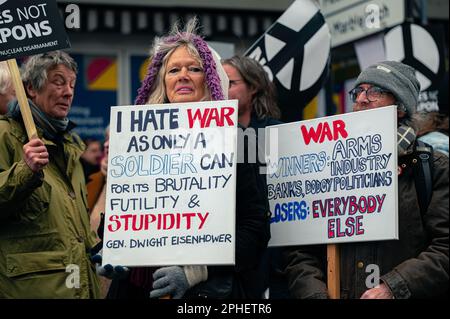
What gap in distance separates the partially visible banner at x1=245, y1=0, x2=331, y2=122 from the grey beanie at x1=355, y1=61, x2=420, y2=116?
1.99 m

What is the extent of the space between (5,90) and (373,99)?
2.00 metres

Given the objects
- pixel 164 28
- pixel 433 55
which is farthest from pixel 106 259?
pixel 164 28

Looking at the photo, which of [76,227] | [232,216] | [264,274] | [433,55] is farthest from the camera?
[433,55]

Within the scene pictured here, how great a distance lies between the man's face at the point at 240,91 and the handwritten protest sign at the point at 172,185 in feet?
5.03

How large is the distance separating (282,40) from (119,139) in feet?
7.96

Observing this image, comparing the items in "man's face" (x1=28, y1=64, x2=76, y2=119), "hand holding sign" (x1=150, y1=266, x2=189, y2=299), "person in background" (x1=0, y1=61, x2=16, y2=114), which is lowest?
"hand holding sign" (x1=150, y1=266, x2=189, y2=299)

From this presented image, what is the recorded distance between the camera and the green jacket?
17.4 feet

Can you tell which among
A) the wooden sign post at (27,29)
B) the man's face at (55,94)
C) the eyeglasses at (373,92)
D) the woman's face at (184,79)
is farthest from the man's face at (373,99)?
the man's face at (55,94)

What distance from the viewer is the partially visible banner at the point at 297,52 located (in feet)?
23.7

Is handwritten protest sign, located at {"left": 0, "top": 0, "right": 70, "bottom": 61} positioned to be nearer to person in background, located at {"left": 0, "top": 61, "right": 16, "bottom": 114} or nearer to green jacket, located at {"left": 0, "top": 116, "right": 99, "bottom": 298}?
green jacket, located at {"left": 0, "top": 116, "right": 99, "bottom": 298}

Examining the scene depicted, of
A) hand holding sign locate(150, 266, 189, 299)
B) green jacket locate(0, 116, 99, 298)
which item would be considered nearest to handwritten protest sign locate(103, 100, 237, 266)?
hand holding sign locate(150, 266, 189, 299)

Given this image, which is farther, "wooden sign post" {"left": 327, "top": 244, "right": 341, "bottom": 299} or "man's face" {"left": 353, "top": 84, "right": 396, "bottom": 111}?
"man's face" {"left": 353, "top": 84, "right": 396, "bottom": 111}

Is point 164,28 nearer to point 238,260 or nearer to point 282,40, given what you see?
point 282,40

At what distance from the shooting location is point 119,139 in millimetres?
5125
